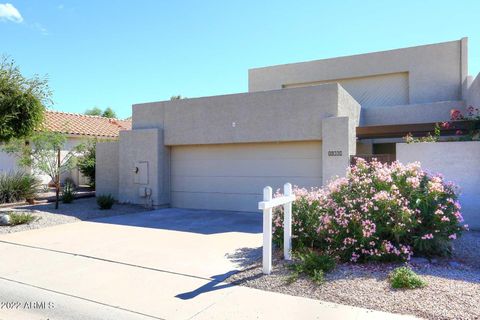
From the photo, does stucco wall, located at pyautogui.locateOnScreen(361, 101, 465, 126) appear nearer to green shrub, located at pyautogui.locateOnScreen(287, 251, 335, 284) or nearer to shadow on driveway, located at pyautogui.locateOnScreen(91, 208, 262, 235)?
shadow on driveway, located at pyautogui.locateOnScreen(91, 208, 262, 235)

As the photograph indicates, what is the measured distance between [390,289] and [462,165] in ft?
18.1

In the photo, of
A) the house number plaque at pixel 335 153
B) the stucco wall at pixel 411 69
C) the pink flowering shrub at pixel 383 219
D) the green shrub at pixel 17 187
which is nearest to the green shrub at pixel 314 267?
the pink flowering shrub at pixel 383 219

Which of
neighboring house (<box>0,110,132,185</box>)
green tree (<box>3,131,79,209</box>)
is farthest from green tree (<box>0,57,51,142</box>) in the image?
neighboring house (<box>0,110,132,185</box>)

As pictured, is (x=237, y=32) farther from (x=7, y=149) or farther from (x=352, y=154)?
(x=7, y=149)

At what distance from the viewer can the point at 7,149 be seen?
597 inches

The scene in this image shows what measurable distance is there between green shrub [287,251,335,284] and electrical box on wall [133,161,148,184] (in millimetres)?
9148

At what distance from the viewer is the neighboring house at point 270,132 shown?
11531 mm

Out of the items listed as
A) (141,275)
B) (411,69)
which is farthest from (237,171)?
(411,69)

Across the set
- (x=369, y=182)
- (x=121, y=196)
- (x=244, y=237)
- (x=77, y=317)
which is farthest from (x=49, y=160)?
(x=369, y=182)

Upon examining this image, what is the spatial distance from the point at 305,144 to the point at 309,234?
17.5 ft

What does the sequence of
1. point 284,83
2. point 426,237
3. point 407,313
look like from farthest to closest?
point 284,83, point 426,237, point 407,313

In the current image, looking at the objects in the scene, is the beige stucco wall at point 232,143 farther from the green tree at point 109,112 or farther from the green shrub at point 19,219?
the green tree at point 109,112

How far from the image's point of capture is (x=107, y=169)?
52.3 ft

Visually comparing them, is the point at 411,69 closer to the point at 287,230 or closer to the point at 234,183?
the point at 234,183
